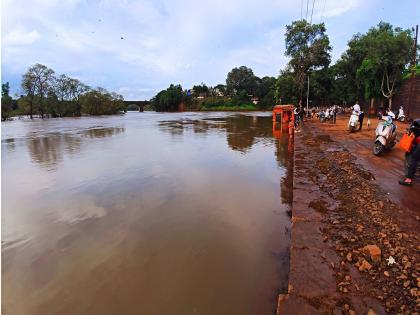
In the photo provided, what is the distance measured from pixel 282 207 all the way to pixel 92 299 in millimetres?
3965

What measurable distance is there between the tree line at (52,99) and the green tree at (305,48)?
4270 centimetres

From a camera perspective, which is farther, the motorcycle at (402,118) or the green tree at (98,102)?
the green tree at (98,102)

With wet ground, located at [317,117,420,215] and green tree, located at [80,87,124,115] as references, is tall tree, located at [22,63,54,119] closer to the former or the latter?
green tree, located at [80,87,124,115]

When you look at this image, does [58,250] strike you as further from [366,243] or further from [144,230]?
[366,243]

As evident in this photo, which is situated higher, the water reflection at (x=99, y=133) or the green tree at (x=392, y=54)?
the green tree at (x=392, y=54)

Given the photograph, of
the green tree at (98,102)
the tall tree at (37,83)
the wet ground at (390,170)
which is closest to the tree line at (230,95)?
the green tree at (98,102)

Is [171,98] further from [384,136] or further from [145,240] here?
[145,240]

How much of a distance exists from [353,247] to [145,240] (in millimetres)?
3058

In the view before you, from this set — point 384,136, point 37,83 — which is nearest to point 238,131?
point 384,136

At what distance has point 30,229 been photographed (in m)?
4.81

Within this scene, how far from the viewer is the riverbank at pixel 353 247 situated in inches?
93.0

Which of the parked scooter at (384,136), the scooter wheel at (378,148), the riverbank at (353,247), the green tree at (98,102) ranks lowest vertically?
the riverbank at (353,247)

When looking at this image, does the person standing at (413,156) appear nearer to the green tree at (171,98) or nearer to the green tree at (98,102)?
the green tree at (98,102)

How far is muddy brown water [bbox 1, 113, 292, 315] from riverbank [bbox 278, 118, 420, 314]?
56 centimetres
